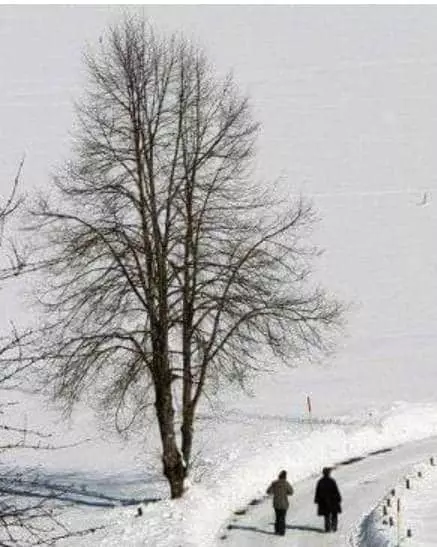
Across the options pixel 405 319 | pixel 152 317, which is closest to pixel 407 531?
pixel 152 317

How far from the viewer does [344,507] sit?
22.3 metres

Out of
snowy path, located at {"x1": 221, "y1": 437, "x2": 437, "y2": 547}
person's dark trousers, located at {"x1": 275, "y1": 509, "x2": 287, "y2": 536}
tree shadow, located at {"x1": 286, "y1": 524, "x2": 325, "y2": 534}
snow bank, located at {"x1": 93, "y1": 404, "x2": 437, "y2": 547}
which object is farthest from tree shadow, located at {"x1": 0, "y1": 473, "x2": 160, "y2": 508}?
person's dark trousers, located at {"x1": 275, "y1": 509, "x2": 287, "y2": 536}

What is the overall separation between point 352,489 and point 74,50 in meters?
81.9

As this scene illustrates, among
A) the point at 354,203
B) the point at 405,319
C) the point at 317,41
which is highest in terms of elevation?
the point at 317,41

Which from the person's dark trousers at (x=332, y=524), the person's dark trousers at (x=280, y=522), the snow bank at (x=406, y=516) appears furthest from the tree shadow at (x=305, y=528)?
the snow bank at (x=406, y=516)

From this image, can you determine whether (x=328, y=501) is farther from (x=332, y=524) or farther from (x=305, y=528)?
(x=305, y=528)

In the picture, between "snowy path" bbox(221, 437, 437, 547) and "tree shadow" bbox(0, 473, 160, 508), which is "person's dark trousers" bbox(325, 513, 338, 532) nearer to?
"snowy path" bbox(221, 437, 437, 547)

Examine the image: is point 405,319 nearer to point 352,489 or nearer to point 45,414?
point 45,414

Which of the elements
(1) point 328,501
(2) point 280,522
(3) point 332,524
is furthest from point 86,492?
(1) point 328,501

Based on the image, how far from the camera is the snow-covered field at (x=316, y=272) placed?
2286 cm

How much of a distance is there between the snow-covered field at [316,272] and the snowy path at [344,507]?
0.07 metres

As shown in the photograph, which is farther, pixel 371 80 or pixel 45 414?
pixel 371 80

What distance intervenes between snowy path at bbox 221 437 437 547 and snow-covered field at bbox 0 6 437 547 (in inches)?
2.9

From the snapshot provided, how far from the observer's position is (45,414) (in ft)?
121
